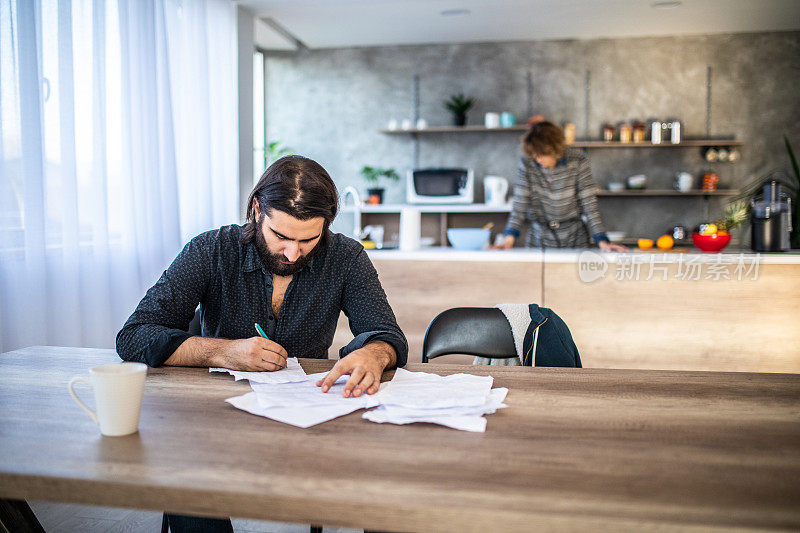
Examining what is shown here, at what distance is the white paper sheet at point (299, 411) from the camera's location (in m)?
1.05

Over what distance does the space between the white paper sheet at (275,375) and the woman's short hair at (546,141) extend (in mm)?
2705

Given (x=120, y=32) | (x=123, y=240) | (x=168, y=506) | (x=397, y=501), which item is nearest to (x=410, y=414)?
(x=397, y=501)

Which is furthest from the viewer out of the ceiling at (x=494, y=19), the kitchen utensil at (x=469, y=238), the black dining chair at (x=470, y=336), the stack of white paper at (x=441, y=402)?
the ceiling at (x=494, y=19)

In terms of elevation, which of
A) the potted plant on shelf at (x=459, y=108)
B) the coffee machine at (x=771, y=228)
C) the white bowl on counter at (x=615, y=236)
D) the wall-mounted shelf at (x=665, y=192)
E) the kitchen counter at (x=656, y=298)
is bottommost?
the kitchen counter at (x=656, y=298)

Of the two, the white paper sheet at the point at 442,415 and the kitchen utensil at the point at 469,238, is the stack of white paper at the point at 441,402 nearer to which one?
the white paper sheet at the point at 442,415

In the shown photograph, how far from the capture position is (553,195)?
404 centimetres

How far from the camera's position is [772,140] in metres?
5.73

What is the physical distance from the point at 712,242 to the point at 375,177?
359 centimetres

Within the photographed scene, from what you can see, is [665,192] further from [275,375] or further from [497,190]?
[275,375]

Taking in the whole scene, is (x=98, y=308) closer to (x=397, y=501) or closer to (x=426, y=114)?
(x=397, y=501)

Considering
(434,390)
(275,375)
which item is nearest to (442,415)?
(434,390)

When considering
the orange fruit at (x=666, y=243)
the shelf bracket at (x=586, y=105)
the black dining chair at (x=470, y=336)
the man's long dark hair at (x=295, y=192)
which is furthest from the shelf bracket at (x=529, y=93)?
the man's long dark hair at (x=295, y=192)

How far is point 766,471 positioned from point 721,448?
Answer: 0.09 meters

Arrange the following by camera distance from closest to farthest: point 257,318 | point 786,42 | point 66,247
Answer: point 257,318
point 66,247
point 786,42
